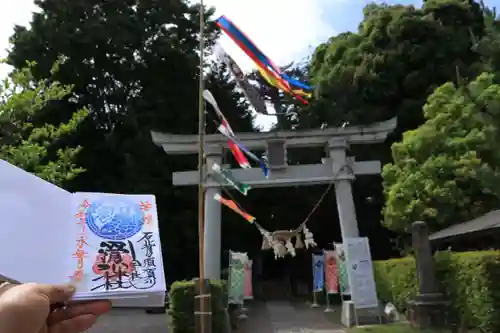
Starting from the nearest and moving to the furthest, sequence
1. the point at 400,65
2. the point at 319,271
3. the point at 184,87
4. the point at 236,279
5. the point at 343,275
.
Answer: the point at 343,275, the point at 236,279, the point at 319,271, the point at 400,65, the point at 184,87

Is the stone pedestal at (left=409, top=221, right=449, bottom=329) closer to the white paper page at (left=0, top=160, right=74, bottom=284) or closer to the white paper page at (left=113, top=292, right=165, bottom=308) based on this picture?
the white paper page at (left=113, top=292, right=165, bottom=308)

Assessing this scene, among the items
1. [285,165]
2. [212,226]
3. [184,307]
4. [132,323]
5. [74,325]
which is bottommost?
[132,323]

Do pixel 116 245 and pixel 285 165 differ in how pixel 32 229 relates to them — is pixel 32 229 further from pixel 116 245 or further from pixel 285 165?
pixel 285 165

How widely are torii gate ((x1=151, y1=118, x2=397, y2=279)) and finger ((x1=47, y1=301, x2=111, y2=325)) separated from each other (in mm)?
12695

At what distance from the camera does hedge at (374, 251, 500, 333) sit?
7.97 meters

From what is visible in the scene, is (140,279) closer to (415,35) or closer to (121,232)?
(121,232)

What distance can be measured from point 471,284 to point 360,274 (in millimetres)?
3508

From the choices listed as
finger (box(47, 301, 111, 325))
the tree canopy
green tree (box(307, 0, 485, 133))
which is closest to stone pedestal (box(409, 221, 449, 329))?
finger (box(47, 301, 111, 325))

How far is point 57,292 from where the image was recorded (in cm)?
144

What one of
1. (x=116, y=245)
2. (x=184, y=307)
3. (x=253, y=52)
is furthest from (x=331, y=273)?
(x=116, y=245)

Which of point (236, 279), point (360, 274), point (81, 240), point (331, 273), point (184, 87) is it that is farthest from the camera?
point (184, 87)

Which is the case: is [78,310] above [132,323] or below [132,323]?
above

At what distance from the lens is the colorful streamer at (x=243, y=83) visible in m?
8.95

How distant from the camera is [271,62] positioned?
838 centimetres
